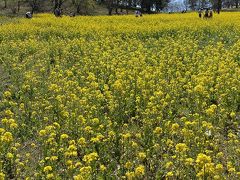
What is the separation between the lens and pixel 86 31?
94.5 feet

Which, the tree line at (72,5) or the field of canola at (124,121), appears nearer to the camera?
the field of canola at (124,121)

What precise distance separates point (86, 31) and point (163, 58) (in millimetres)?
12737

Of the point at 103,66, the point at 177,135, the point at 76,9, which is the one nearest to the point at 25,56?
the point at 103,66

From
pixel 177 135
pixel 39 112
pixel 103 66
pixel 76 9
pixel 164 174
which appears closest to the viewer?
pixel 164 174

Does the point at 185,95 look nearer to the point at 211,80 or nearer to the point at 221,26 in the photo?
the point at 211,80

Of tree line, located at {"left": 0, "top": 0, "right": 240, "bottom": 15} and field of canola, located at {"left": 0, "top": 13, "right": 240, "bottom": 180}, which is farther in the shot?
tree line, located at {"left": 0, "top": 0, "right": 240, "bottom": 15}

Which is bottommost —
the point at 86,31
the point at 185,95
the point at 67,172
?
the point at 67,172

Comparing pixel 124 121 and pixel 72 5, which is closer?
pixel 124 121

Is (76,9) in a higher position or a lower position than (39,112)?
higher

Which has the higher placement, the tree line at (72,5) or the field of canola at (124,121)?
the tree line at (72,5)

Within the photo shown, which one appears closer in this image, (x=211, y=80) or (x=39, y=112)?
(x=39, y=112)

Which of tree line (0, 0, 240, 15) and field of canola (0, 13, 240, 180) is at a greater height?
tree line (0, 0, 240, 15)

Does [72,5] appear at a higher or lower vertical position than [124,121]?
higher

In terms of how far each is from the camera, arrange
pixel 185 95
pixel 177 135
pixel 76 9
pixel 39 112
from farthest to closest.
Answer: pixel 76 9 < pixel 185 95 < pixel 39 112 < pixel 177 135
